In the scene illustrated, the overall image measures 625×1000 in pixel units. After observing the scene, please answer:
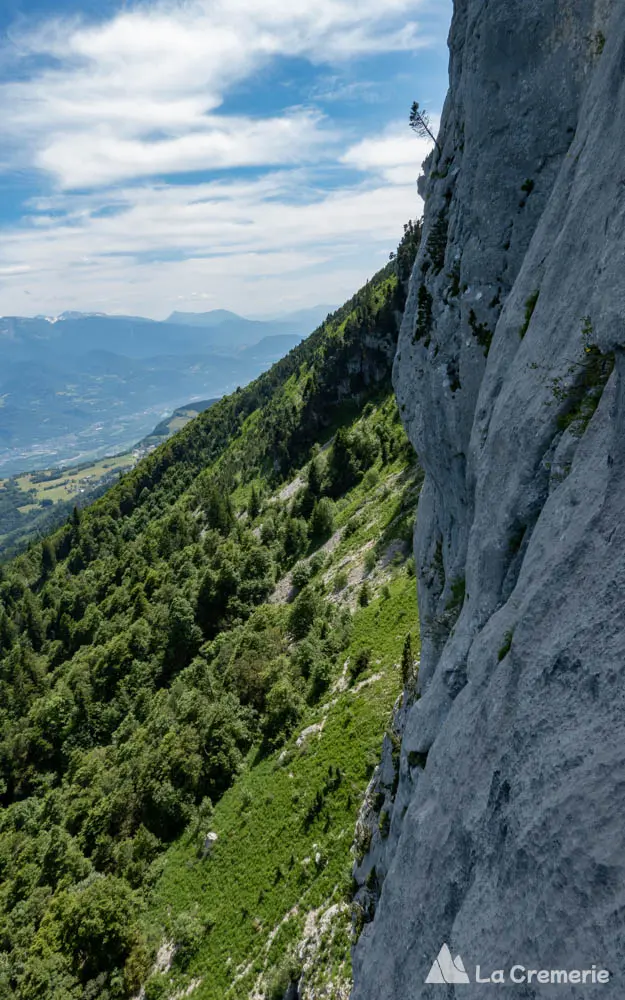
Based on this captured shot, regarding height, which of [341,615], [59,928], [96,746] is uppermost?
[341,615]

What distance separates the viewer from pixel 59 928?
34.4 metres

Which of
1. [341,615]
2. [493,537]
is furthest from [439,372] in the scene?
[341,615]

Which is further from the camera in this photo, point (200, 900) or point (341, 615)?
point (341, 615)

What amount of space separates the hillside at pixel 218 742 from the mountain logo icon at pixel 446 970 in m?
10.1

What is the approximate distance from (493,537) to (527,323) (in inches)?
239

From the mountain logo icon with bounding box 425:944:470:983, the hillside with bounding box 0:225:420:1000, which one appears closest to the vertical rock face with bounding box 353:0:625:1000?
the mountain logo icon with bounding box 425:944:470:983

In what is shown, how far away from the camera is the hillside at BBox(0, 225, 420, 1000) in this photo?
96.3ft

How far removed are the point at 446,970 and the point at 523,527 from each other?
8925 mm

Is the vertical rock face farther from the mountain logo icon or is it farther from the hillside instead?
the hillside

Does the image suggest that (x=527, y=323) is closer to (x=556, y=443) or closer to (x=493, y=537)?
(x=556, y=443)

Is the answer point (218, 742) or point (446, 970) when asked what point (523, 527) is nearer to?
point (446, 970)

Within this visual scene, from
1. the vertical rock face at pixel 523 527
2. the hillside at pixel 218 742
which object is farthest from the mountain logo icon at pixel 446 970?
the hillside at pixel 218 742

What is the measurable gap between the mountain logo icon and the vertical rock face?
8.2 inches

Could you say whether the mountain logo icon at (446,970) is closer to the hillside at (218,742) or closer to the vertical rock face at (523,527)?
the vertical rock face at (523,527)
